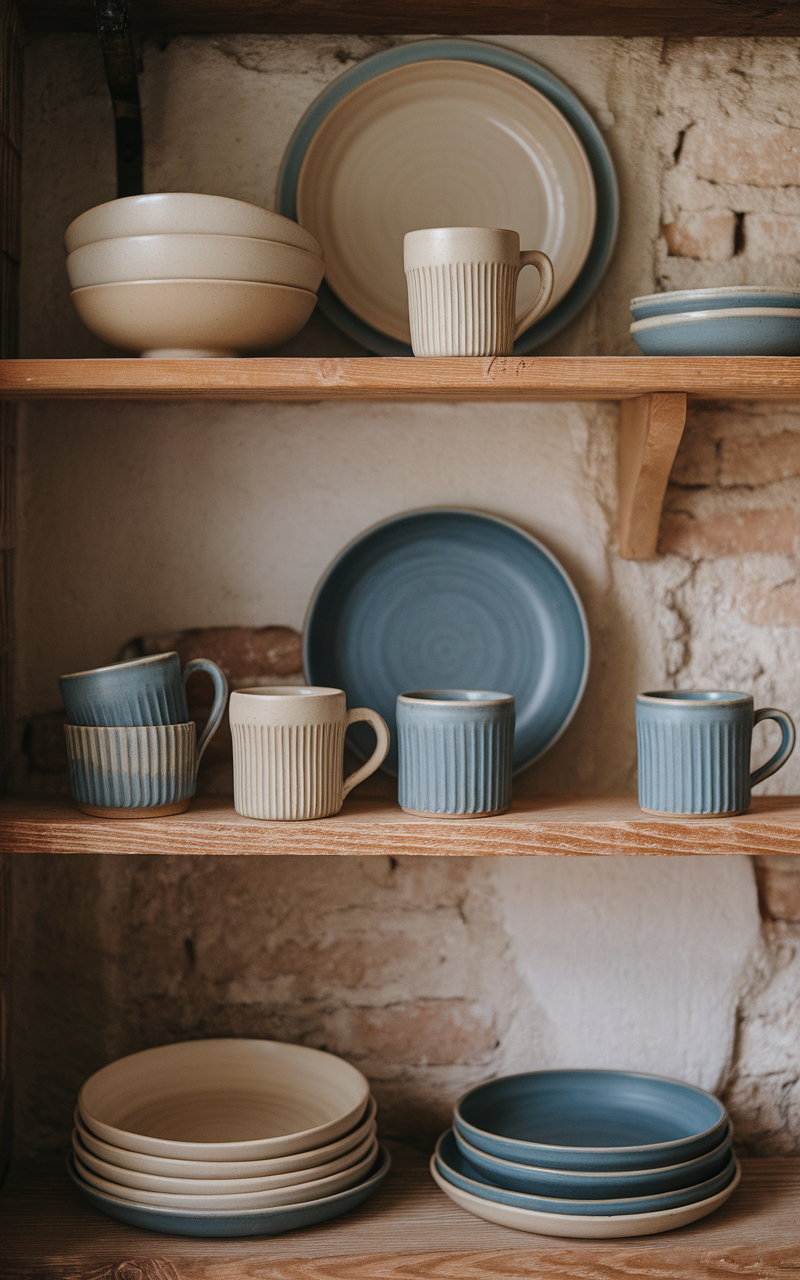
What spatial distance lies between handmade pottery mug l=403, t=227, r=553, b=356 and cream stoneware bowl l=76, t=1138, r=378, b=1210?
809 mm

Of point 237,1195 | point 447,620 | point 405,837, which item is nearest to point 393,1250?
point 237,1195

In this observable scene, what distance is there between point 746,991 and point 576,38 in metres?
1.09

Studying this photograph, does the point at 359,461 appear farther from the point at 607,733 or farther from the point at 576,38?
the point at 576,38

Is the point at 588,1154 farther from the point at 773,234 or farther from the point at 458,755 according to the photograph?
the point at 773,234

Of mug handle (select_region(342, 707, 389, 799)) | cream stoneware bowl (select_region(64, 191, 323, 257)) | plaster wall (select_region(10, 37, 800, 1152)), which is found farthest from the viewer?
plaster wall (select_region(10, 37, 800, 1152))

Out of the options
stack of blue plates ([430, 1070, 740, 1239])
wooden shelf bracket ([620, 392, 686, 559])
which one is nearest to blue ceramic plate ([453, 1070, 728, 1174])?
stack of blue plates ([430, 1070, 740, 1239])

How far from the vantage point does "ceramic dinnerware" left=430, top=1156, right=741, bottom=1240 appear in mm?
1060

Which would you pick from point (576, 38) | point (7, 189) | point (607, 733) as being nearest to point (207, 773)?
point (607, 733)

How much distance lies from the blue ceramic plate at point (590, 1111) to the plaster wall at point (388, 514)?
0.17 ft

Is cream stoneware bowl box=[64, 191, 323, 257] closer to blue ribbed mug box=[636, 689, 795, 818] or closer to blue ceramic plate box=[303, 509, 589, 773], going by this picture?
blue ceramic plate box=[303, 509, 589, 773]

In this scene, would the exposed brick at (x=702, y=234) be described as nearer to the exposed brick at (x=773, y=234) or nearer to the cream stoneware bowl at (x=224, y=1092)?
the exposed brick at (x=773, y=234)

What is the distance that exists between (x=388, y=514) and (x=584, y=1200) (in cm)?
74

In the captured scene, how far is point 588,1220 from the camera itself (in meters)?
1.06

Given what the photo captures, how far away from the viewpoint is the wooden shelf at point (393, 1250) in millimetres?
1024
